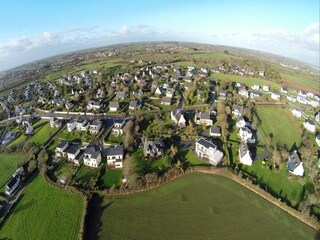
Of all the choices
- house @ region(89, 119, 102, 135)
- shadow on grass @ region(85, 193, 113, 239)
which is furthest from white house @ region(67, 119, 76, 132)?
shadow on grass @ region(85, 193, 113, 239)

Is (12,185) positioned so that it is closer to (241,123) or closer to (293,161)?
(241,123)

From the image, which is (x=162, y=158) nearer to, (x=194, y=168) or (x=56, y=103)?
(x=194, y=168)

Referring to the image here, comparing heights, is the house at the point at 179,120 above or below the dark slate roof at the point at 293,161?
above

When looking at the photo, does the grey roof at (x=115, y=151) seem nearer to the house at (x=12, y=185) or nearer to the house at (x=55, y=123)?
the house at (x=12, y=185)

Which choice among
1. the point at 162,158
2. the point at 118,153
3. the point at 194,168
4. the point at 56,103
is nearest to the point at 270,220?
the point at 194,168

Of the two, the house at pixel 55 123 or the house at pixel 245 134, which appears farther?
the house at pixel 55 123

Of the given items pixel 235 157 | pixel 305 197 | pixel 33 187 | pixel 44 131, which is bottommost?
pixel 305 197

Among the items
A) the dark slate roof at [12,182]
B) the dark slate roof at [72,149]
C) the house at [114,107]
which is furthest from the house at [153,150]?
the house at [114,107]

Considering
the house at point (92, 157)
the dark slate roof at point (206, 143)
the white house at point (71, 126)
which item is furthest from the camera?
the white house at point (71, 126)
